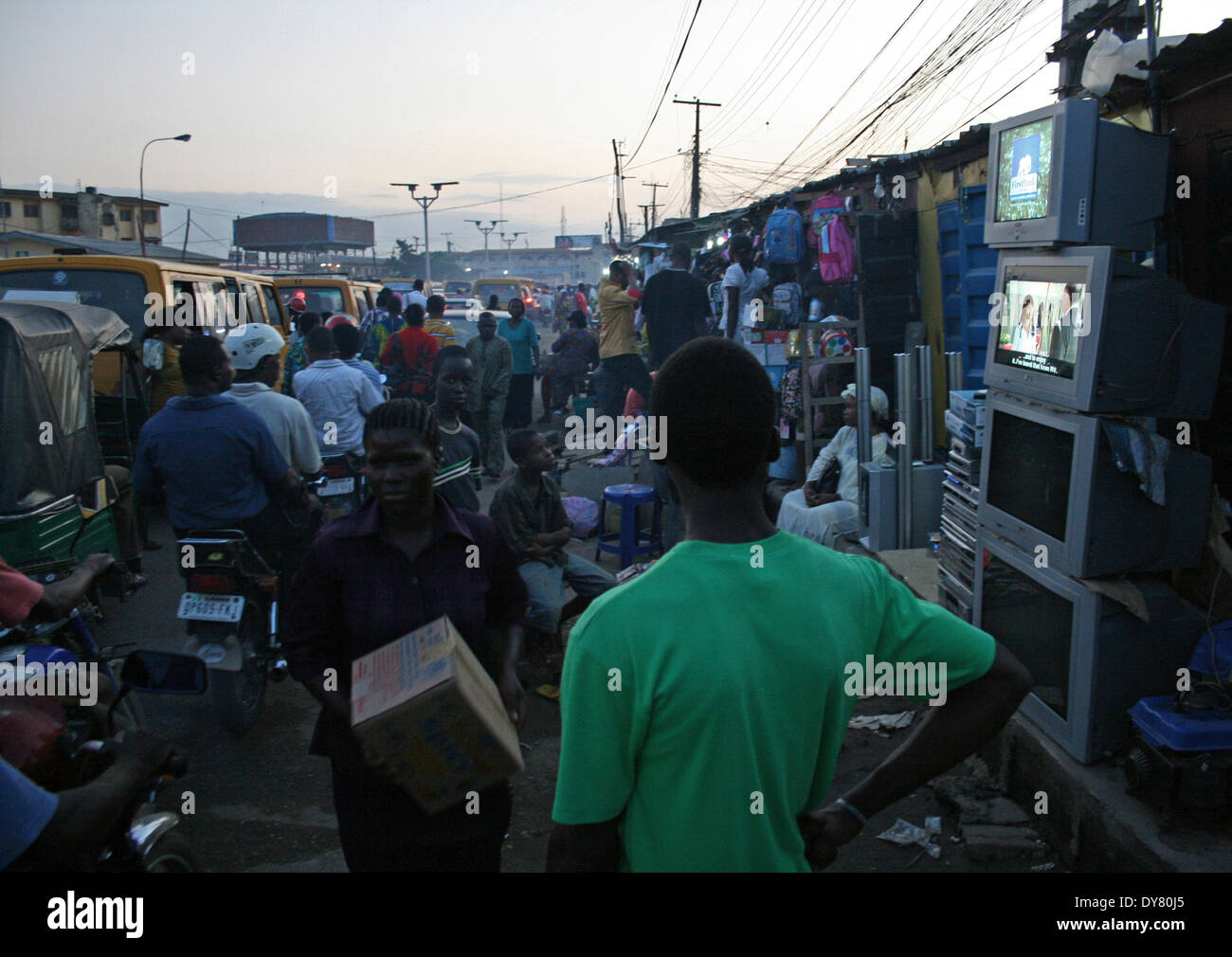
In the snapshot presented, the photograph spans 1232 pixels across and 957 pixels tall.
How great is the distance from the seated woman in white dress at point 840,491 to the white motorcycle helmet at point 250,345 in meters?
3.94

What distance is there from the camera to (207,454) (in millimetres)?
4508

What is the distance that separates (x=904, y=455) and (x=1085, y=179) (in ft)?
9.76

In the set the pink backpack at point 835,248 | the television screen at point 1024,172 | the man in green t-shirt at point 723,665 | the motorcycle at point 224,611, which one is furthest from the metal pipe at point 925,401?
the man in green t-shirt at point 723,665

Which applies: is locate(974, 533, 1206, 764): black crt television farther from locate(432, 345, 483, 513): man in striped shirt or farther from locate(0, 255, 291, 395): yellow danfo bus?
locate(0, 255, 291, 395): yellow danfo bus

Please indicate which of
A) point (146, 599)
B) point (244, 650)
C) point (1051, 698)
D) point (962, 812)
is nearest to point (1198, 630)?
point (1051, 698)

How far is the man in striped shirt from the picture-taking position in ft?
18.0

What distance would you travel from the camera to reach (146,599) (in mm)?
6949

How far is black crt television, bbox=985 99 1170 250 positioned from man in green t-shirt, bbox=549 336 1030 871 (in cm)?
284

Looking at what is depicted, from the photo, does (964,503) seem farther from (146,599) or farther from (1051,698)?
(146,599)

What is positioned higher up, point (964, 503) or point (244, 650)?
point (964, 503)

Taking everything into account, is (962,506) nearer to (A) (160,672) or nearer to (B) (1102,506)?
(B) (1102,506)

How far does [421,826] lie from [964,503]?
3.65 m

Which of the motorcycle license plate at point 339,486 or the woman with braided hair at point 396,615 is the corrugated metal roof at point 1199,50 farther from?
the motorcycle license plate at point 339,486

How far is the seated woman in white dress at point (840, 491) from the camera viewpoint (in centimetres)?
717
